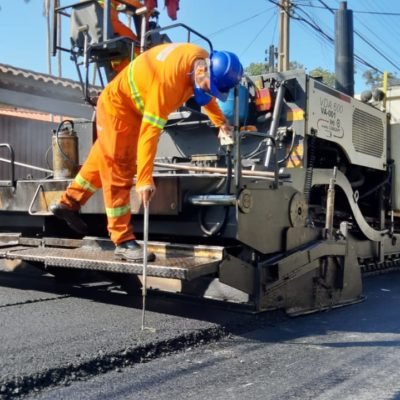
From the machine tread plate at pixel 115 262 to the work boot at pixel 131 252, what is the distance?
0.17ft

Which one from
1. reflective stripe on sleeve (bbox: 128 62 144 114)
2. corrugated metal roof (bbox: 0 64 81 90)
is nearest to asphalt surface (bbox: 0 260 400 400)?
reflective stripe on sleeve (bbox: 128 62 144 114)

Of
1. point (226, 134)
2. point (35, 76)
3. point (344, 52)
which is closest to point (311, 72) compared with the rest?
point (344, 52)

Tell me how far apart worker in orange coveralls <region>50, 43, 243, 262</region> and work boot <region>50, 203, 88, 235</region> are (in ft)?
0.04

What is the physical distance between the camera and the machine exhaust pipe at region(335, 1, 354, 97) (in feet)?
23.6

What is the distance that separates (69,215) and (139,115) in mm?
1067

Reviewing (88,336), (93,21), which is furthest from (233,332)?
(93,21)

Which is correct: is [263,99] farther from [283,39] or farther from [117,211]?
[283,39]

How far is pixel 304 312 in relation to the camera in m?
4.93

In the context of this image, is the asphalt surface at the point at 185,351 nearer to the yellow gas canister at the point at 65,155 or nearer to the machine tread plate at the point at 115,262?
the machine tread plate at the point at 115,262

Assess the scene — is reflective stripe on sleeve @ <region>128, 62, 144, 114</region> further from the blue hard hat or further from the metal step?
the metal step

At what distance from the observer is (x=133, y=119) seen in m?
4.44

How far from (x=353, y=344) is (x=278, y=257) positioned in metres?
0.89

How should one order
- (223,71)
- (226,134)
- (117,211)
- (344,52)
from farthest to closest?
(344,52) < (226,134) < (117,211) < (223,71)

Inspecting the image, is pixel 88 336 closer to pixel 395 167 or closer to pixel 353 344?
pixel 353 344
